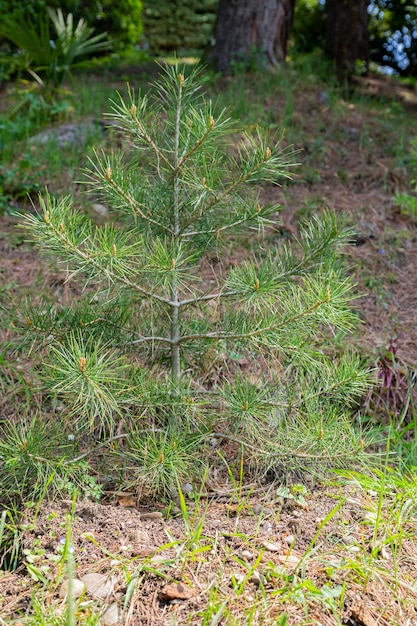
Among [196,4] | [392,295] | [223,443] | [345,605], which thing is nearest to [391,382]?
[392,295]

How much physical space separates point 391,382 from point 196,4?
34.3ft

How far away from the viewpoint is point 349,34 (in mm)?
6336

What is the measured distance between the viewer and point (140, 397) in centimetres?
206

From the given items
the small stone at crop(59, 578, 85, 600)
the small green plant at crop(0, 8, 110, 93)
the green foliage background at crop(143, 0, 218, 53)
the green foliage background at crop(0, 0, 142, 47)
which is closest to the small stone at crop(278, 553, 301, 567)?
the small stone at crop(59, 578, 85, 600)

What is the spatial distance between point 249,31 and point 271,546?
5.32 meters

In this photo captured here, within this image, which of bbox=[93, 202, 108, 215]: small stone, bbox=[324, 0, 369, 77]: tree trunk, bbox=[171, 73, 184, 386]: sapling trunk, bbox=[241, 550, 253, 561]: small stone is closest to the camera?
bbox=[241, 550, 253, 561]: small stone

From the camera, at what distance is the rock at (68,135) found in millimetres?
4521

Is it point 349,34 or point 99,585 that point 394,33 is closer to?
point 349,34

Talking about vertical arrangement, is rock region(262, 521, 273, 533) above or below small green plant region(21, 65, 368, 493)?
below

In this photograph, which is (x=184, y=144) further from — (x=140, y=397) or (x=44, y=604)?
(x=44, y=604)

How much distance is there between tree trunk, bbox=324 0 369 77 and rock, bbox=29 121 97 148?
301cm

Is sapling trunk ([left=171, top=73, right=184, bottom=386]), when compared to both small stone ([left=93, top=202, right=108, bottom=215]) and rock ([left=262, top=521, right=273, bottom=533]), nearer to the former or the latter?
rock ([left=262, top=521, right=273, bottom=533])

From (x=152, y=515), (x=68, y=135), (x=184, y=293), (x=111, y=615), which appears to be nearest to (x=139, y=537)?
(x=152, y=515)

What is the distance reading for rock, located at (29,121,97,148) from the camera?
178 inches
